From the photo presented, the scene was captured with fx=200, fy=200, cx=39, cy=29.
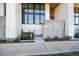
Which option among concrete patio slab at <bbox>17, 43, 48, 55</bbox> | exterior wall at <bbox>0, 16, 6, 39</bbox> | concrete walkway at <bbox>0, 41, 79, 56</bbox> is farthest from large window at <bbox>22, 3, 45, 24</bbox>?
concrete patio slab at <bbox>17, 43, 48, 55</bbox>

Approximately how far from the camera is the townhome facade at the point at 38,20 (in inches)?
287

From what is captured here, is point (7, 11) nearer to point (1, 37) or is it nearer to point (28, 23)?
point (1, 37)

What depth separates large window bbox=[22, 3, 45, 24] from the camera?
386 inches

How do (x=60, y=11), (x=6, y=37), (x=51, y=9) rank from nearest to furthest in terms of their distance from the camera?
(x=6, y=37) < (x=60, y=11) < (x=51, y=9)

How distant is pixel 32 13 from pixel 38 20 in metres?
0.46

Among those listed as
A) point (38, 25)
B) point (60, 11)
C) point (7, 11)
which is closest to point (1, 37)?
point (7, 11)

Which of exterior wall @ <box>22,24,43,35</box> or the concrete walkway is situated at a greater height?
exterior wall @ <box>22,24,43,35</box>

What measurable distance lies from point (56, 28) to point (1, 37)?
2.41m

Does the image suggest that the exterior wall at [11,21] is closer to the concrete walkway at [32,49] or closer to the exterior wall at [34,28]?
the concrete walkway at [32,49]

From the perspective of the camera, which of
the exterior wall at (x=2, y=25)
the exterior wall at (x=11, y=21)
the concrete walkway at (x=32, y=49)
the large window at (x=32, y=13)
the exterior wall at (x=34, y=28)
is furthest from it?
the large window at (x=32, y=13)

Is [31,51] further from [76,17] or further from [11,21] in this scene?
[76,17]

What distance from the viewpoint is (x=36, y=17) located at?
32.8 ft

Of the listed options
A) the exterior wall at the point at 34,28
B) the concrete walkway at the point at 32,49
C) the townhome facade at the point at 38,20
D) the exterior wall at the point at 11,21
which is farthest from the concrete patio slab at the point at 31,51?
the exterior wall at the point at 34,28

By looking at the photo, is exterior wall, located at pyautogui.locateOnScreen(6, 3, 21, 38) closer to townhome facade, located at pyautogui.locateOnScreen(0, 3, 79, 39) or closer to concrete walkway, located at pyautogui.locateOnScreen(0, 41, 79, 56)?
townhome facade, located at pyautogui.locateOnScreen(0, 3, 79, 39)
